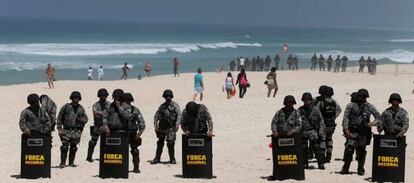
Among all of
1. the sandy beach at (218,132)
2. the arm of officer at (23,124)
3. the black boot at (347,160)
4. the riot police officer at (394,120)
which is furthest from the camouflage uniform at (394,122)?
the arm of officer at (23,124)

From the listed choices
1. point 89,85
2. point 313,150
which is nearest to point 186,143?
point 313,150

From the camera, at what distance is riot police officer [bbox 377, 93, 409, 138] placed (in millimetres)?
13125

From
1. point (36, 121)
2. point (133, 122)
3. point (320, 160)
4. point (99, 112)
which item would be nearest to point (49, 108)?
point (36, 121)

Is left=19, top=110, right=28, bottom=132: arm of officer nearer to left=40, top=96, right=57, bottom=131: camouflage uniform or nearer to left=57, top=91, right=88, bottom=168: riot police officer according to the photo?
left=40, top=96, right=57, bottom=131: camouflage uniform

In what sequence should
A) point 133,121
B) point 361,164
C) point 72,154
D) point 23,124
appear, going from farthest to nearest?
1. point 72,154
2. point 361,164
3. point 133,121
4. point 23,124

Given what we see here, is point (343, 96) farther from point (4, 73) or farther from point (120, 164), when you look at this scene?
point (4, 73)

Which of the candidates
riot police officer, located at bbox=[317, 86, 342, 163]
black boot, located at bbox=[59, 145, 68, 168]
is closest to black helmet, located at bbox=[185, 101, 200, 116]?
riot police officer, located at bbox=[317, 86, 342, 163]

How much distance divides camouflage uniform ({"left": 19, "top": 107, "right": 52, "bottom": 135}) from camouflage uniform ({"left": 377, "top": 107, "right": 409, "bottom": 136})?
5485 millimetres

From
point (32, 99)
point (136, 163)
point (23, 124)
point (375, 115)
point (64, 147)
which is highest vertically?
point (32, 99)

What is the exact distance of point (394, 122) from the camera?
13.2m

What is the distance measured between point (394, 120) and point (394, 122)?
32mm

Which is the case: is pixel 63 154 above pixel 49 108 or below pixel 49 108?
below

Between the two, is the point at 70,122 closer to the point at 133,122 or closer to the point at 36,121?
the point at 36,121

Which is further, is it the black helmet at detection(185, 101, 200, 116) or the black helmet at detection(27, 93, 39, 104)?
→ the black helmet at detection(185, 101, 200, 116)
